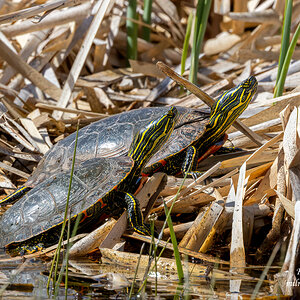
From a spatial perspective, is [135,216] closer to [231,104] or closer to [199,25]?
[231,104]

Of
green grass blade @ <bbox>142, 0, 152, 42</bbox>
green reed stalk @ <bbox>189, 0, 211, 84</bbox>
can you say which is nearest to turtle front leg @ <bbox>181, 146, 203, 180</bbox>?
green reed stalk @ <bbox>189, 0, 211, 84</bbox>

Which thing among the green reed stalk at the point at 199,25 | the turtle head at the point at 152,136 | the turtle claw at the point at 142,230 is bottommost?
the turtle claw at the point at 142,230

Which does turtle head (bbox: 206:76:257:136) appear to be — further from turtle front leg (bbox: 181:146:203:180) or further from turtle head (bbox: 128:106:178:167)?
turtle head (bbox: 128:106:178:167)

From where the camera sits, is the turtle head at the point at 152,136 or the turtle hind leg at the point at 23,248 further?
the turtle head at the point at 152,136

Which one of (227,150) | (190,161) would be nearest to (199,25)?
(227,150)

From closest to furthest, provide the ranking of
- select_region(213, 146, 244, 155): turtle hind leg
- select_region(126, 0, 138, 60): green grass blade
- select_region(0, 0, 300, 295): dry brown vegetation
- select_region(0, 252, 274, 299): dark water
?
select_region(0, 252, 274, 299): dark water < select_region(0, 0, 300, 295): dry brown vegetation < select_region(213, 146, 244, 155): turtle hind leg < select_region(126, 0, 138, 60): green grass blade

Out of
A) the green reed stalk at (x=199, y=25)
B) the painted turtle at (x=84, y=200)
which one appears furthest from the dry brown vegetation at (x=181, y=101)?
the green reed stalk at (x=199, y=25)

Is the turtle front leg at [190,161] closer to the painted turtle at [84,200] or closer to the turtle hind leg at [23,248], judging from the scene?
the painted turtle at [84,200]

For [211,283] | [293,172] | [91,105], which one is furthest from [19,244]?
[91,105]
